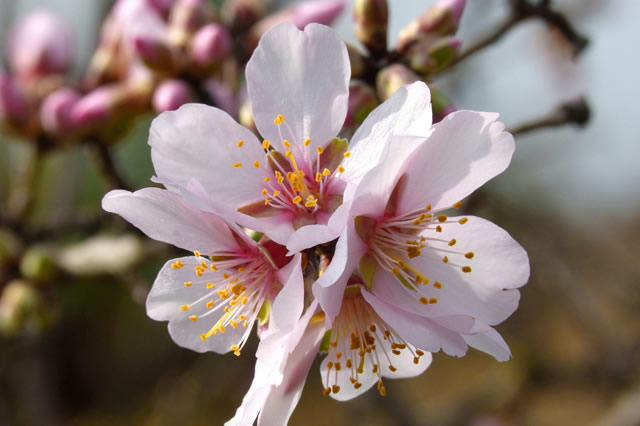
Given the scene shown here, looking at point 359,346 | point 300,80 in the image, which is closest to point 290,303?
point 359,346

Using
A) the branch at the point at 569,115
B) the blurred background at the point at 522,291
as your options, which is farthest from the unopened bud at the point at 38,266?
the branch at the point at 569,115

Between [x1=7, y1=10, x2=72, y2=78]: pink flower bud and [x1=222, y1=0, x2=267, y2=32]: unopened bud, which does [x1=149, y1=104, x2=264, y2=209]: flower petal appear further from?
[x1=7, y1=10, x2=72, y2=78]: pink flower bud

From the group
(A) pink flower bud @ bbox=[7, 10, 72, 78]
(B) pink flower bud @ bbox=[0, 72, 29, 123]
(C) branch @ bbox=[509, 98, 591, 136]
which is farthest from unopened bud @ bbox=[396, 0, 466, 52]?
(A) pink flower bud @ bbox=[7, 10, 72, 78]

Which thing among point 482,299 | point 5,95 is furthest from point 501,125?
point 5,95

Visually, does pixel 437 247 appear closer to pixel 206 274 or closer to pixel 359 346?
pixel 359 346

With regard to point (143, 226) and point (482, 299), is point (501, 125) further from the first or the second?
point (143, 226)

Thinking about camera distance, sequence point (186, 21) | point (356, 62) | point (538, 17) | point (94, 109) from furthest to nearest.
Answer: point (94, 109)
point (186, 21)
point (538, 17)
point (356, 62)
